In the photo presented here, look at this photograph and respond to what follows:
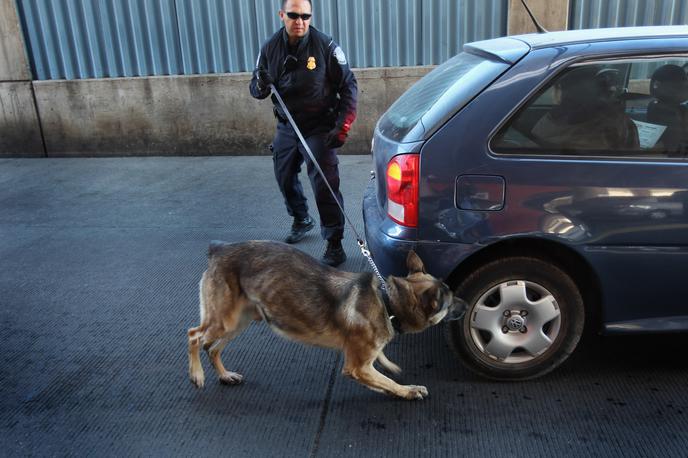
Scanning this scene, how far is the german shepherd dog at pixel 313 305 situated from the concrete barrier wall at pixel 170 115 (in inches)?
214

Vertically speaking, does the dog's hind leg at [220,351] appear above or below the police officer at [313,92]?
below

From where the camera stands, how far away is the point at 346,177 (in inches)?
286

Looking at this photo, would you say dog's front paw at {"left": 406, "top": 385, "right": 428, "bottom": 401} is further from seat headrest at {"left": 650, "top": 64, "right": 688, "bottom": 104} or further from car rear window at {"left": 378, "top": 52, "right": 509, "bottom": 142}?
seat headrest at {"left": 650, "top": 64, "right": 688, "bottom": 104}

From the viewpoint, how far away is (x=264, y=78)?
15.1 ft

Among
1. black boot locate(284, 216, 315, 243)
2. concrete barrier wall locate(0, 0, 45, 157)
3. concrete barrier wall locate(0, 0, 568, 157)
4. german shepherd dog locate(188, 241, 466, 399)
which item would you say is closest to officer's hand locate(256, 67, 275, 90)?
black boot locate(284, 216, 315, 243)

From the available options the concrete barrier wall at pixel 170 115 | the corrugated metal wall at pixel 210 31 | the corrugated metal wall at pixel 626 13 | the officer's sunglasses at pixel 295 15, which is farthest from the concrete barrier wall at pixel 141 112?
the officer's sunglasses at pixel 295 15

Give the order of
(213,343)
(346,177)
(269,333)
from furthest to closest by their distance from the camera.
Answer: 1. (346,177)
2. (269,333)
3. (213,343)

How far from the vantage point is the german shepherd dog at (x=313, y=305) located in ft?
9.14

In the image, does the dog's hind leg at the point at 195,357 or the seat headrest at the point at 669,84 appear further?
the dog's hind leg at the point at 195,357

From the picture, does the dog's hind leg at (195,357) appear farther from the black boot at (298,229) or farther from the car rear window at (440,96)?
the black boot at (298,229)

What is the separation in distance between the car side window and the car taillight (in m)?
0.41

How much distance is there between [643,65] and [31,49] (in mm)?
8666

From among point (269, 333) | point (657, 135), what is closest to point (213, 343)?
point (269, 333)

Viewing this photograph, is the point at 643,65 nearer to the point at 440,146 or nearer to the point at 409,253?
the point at 440,146
